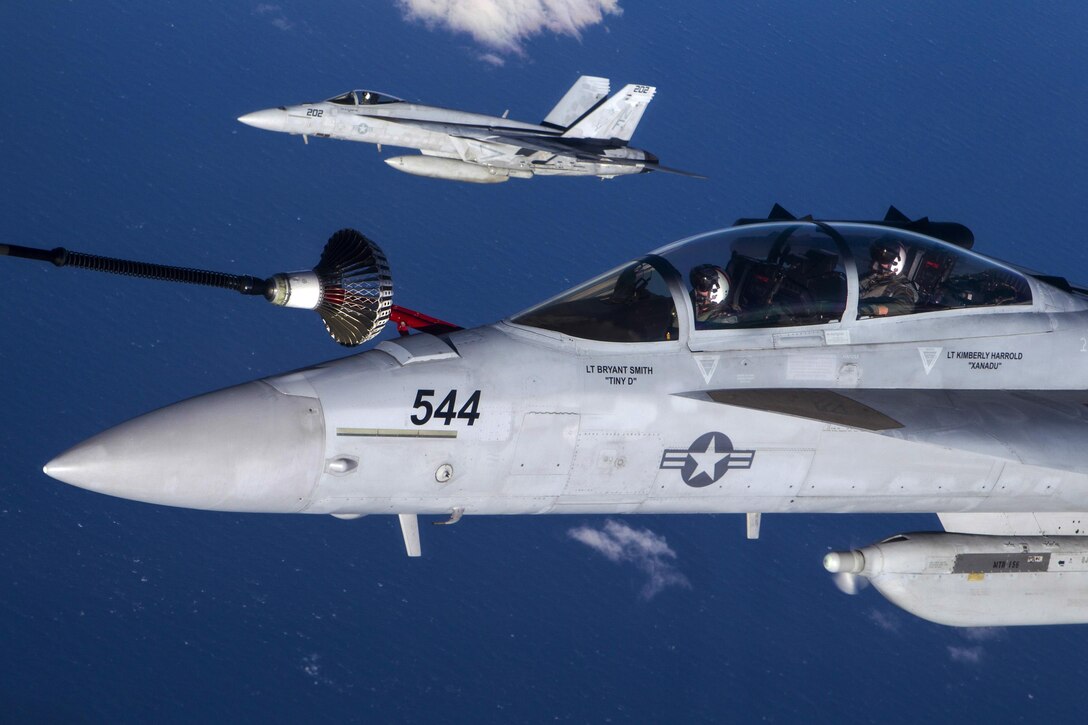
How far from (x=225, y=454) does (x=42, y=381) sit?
6.20 m

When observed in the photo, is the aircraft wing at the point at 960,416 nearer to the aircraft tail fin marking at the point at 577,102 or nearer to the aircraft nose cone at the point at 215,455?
the aircraft nose cone at the point at 215,455

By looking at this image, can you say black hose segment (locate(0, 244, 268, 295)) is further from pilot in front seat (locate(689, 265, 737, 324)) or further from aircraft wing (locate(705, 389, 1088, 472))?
aircraft wing (locate(705, 389, 1088, 472))

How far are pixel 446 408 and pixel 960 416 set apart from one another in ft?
10.1

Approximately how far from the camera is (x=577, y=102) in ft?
61.4

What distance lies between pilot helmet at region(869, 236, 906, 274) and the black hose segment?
11.4 ft

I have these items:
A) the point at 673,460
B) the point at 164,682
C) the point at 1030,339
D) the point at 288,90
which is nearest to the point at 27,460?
the point at 164,682

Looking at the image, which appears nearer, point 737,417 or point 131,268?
point 131,268

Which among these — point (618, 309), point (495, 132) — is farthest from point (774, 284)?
point (495, 132)

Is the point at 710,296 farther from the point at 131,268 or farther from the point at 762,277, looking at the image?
the point at 131,268

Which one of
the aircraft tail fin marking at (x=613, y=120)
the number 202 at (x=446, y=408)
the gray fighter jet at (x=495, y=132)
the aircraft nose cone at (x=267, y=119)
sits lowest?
the number 202 at (x=446, y=408)

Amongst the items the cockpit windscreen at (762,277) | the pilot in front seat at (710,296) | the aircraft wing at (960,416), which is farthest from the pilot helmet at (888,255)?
the pilot in front seat at (710,296)

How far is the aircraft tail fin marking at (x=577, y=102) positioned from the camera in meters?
17.5

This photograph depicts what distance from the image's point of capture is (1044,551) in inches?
294

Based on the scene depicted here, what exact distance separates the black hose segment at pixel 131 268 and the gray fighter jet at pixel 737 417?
9.6 inches
